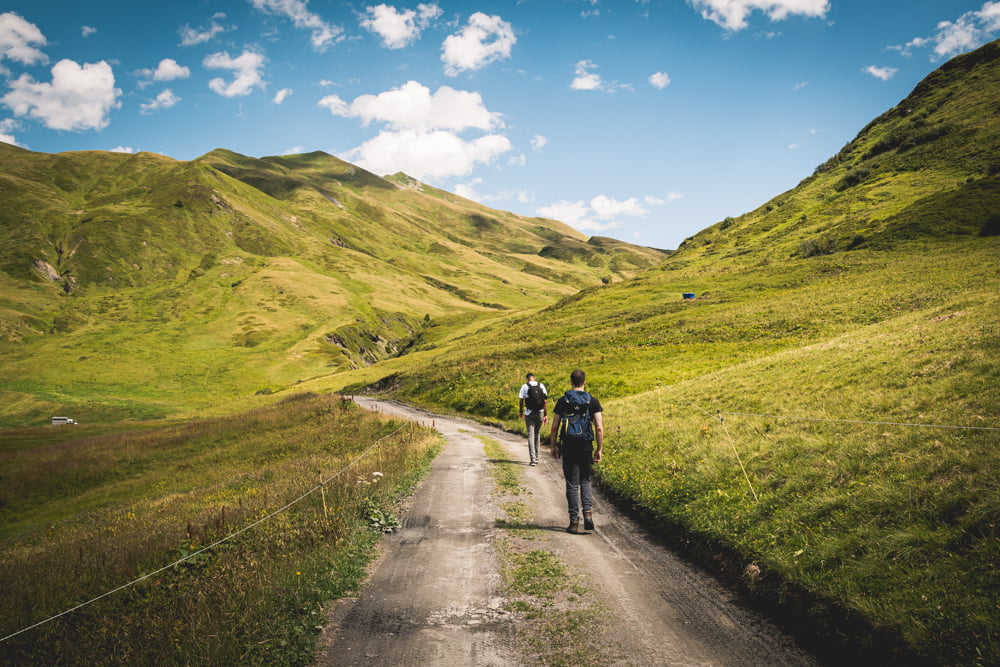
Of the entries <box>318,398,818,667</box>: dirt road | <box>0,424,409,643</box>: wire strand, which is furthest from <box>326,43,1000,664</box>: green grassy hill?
<box>0,424,409,643</box>: wire strand

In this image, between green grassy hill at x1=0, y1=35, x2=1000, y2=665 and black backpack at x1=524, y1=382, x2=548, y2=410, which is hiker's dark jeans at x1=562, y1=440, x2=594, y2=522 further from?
black backpack at x1=524, y1=382, x2=548, y2=410

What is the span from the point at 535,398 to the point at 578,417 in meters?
7.84

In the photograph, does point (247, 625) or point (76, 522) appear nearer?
point (247, 625)

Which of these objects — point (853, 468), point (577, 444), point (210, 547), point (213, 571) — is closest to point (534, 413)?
point (577, 444)

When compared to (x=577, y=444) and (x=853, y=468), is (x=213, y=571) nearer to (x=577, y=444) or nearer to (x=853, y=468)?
(x=577, y=444)

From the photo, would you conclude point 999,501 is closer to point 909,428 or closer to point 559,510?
point 909,428

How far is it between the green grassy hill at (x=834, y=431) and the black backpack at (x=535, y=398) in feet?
9.95

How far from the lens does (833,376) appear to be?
16000mm

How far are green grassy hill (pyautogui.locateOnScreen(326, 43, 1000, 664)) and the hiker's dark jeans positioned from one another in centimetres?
189

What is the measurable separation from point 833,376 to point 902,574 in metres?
11.7

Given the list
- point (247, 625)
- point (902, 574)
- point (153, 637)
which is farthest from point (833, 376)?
point (153, 637)

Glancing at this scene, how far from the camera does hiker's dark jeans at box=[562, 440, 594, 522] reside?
10.5 metres

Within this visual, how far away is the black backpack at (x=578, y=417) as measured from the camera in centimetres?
1043

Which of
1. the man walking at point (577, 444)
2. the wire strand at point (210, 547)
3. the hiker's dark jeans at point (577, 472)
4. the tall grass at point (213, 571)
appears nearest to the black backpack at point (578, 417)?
the man walking at point (577, 444)
